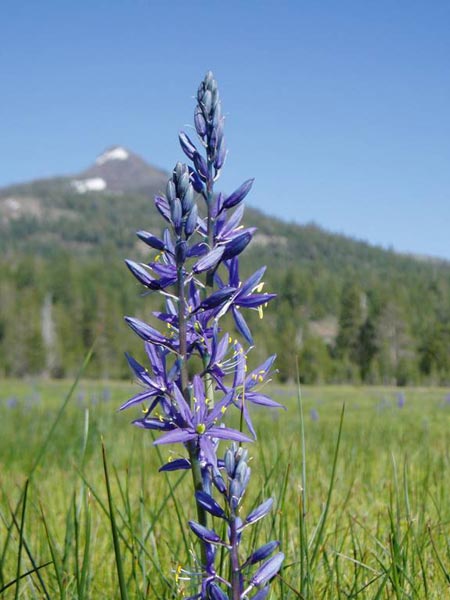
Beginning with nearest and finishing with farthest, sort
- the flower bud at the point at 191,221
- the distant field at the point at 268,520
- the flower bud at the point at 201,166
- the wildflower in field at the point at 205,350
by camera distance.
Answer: the wildflower in field at the point at 205,350 → the flower bud at the point at 191,221 → the flower bud at the point at 201,166 → the distant field at the point at 268,520

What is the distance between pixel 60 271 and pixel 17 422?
558 ft

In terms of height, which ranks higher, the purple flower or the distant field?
the purple flower

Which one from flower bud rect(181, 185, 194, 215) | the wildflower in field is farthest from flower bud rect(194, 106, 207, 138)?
flower bud rect(181, 185, 194, 215)

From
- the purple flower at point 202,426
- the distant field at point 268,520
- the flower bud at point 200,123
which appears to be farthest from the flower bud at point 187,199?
the distant field at point 268,520

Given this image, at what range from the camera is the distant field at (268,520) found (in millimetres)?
2445

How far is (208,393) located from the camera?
1803 millimetres

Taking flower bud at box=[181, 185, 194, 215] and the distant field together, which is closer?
flower bud at box=[181, 185, 194, 215]

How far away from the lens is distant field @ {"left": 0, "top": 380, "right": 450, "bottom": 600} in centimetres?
245

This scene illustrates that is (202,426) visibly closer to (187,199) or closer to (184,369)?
(184,369)

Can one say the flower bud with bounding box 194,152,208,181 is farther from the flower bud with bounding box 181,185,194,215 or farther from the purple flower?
the purple flower

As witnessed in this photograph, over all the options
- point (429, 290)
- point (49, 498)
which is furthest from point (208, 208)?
point (429, 290)

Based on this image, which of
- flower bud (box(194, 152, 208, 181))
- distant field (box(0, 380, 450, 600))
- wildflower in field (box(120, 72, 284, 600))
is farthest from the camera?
distant field (box(0, 380, 450, 600))

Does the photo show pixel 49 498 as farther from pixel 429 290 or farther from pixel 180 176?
pixel 429 290

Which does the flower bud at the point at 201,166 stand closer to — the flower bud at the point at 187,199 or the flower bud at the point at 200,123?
the flower bud at the point at 200,123
